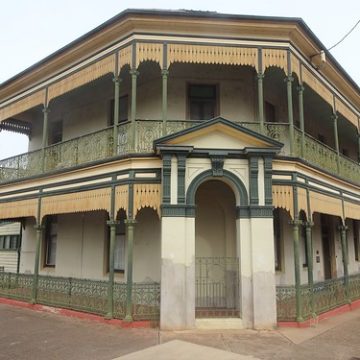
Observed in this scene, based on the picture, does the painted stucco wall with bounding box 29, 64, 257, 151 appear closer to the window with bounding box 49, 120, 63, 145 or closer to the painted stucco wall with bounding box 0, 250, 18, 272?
the window with bounding box 49, 120, 63, 145

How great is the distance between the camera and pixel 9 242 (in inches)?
820

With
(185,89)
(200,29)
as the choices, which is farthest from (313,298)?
(200,29)

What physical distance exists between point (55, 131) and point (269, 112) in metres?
8.77

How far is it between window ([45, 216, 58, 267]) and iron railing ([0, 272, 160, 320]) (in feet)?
5.75

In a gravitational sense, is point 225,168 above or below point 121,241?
above

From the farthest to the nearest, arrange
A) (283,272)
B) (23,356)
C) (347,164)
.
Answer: (347,164) → (283,272) → (23,356)

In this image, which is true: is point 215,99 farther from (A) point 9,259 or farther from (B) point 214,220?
(A) point 9,259

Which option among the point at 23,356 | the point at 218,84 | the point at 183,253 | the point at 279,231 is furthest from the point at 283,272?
the point at 23,356

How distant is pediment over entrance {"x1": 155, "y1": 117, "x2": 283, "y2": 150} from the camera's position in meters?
9.61

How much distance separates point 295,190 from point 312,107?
5.96m

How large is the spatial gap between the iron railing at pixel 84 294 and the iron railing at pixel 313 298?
3125 millimetres

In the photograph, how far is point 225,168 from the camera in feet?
31.9

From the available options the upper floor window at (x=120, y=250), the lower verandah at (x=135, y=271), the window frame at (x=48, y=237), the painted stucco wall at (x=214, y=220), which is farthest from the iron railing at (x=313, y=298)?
the window frame at (x=48, y=237)

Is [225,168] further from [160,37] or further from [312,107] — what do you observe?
[312,107]
